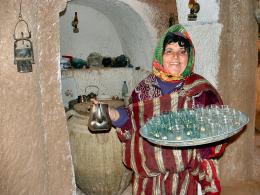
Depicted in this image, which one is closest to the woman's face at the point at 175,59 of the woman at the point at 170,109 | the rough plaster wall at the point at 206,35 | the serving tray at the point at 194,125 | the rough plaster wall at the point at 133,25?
the woman at the point at 170,109

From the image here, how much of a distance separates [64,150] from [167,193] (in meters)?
0.96

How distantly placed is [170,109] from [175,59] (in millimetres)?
263

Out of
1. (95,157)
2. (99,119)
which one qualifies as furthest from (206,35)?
(99,119)

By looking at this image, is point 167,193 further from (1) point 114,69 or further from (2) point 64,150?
(1) point 114,69

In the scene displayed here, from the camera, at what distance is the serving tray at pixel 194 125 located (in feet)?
4.86

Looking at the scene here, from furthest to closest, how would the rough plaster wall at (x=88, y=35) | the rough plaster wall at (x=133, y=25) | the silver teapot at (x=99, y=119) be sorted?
the rough plaster wall at (x=88, y=35), the rough plaster wall at (x=133, y=25), the silver teapot at (x=99, y=119)

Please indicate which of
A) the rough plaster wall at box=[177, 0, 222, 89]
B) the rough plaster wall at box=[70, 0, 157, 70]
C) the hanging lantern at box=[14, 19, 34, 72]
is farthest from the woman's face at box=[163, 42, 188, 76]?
the rough plaster wall at box=[70, 0, 157, 70]

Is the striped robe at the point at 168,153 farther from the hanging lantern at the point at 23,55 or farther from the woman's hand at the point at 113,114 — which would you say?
the hanging lantern at the point at 23,55

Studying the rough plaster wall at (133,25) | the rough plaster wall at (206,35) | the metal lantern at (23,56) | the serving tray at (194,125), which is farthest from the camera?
the rough plaster wall at (133,25)

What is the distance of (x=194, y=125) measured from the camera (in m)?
1.62

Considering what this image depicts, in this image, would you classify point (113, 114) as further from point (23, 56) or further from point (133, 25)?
point (133, 25)

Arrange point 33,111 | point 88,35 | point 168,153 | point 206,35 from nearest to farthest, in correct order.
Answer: point 168,153, point 33,111, point 206,35, point 88,35

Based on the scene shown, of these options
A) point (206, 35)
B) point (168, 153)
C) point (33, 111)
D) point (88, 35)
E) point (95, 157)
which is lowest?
point (95, 157)

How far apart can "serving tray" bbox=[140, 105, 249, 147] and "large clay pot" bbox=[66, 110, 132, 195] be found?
1.42m
